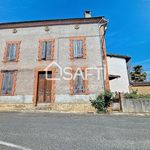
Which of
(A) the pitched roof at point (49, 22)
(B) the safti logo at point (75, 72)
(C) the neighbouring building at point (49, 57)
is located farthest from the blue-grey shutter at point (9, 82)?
(A) the pitched roof at point (49, 22)

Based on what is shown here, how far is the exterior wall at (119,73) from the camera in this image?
21.8 meters

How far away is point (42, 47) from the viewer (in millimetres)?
15414

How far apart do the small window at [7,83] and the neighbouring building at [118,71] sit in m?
11.8

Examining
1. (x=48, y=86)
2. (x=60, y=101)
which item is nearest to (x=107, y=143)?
(x=60, y=101)

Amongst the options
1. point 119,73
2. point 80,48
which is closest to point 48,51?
point 80,48

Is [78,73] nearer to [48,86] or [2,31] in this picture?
[48,86]

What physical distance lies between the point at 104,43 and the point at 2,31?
362 inches

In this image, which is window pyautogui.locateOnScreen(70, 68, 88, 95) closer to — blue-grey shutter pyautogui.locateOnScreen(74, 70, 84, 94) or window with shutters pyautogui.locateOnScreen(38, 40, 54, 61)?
blue-grey shutter pyautogui.locateOnScreen(74, 70, 84, 94)

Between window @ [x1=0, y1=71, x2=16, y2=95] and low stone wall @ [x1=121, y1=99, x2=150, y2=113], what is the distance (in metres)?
8.69

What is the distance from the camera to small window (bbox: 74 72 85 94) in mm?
13797

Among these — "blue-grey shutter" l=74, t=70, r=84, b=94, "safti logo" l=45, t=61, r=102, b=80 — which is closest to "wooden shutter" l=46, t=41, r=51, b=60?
"safti logo" l=45, t=61, r=102, b=80

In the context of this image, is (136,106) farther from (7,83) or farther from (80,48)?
(7,83)

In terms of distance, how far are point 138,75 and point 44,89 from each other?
23364 mm

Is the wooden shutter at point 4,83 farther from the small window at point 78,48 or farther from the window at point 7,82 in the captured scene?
the small window at point 78,48
